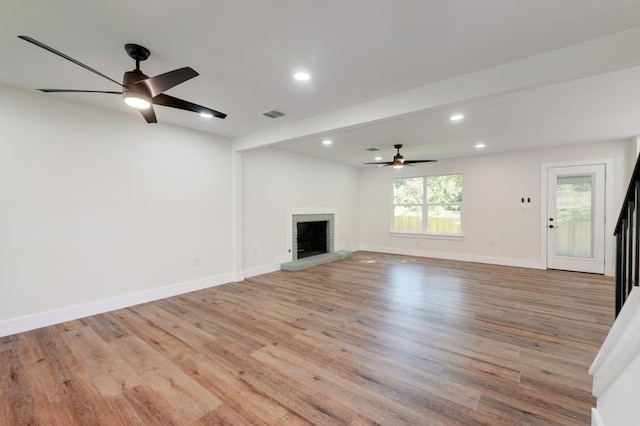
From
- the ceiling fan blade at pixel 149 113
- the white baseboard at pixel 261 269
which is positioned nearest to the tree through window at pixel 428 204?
the white baseboard at pixel 261 269

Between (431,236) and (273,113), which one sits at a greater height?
(273,113)

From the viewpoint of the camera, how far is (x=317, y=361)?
Result: 2398 millimetres

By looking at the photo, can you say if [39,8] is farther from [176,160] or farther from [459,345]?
[459,345]

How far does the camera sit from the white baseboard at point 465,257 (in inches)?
237

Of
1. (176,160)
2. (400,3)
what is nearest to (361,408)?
(400,3)

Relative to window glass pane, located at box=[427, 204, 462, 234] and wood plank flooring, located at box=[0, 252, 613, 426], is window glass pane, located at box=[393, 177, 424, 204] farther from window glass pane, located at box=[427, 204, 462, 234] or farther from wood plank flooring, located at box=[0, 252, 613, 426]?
wood plank flooring, located at box=[0, 252, 613, 426]

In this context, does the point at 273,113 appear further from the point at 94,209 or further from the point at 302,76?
the point at 94,209

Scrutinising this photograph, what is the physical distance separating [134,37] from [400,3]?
6.34ft

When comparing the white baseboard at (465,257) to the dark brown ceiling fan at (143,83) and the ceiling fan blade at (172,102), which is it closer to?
the ceiling fan blade at (172,102)

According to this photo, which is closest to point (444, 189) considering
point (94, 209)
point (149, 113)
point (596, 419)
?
point (596, 419)

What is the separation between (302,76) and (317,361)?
2.64 metres

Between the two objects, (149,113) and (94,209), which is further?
(94,209)

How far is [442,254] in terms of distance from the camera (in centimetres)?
713

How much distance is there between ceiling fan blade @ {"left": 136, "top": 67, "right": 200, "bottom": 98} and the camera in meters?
2.01
